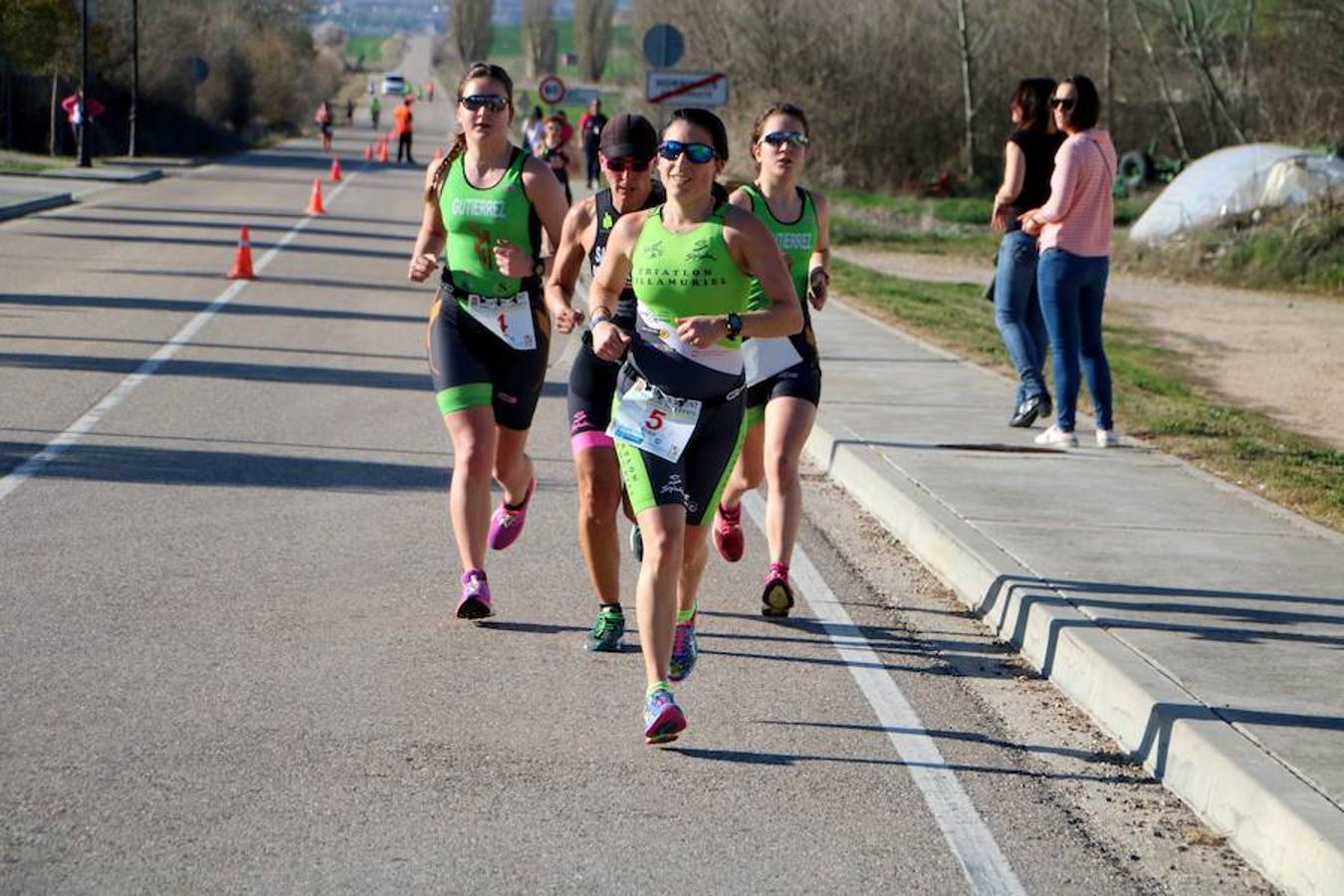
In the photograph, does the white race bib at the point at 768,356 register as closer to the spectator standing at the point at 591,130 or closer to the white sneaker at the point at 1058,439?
the white sneaker at the point at 1058,439

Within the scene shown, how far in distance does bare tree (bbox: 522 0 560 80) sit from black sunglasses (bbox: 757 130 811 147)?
127569 mm

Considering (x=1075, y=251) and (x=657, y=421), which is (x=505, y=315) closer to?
(x=657, y=421)

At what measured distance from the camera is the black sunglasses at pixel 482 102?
24.5 ft

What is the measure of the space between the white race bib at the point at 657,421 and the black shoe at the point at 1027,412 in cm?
630

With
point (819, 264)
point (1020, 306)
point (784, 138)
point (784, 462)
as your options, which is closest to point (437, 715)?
point (784, 462)

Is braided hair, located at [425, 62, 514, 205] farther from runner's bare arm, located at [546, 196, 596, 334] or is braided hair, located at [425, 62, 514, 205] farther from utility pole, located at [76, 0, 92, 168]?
utility pole, located at [76, 0, 92, 168]

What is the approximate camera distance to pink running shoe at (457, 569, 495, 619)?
741cm

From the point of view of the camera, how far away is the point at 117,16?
61125 millimetres

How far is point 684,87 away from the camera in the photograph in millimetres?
25016

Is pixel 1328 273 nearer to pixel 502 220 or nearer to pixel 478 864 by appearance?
pixel 502 220

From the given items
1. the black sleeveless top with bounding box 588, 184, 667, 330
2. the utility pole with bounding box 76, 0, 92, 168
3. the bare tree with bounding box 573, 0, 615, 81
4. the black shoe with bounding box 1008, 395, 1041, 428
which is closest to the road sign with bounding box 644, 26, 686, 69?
the black shoe with bounding box 1008, 395, 1041, 428

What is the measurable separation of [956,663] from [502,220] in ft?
7.92

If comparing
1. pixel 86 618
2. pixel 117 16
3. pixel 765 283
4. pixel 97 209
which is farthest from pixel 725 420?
pixel 117 16

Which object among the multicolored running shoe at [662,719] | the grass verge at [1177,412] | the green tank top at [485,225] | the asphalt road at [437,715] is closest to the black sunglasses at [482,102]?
the green tank top at [485,225]
